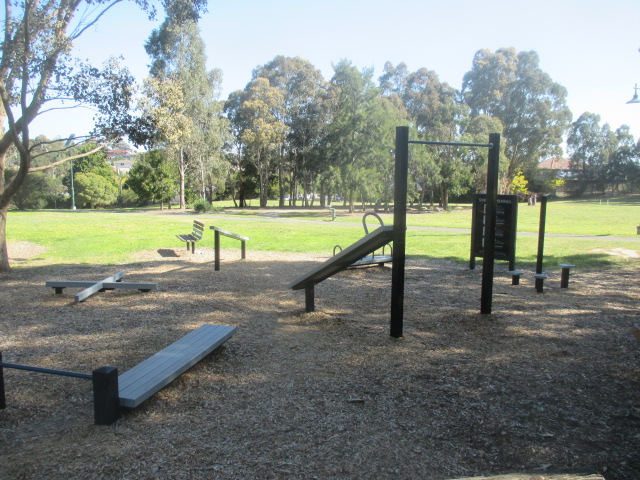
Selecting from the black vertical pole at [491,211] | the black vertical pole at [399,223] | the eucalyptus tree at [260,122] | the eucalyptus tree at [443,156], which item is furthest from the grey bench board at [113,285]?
the eucalyptus tree at [260,122]

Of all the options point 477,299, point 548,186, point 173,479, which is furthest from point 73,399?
point 548,186

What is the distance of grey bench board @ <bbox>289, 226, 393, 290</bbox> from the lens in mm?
5098

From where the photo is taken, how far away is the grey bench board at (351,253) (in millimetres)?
Answer: 5098

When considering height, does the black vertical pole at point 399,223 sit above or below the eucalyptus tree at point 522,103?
below

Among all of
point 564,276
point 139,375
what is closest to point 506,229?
point 564,276

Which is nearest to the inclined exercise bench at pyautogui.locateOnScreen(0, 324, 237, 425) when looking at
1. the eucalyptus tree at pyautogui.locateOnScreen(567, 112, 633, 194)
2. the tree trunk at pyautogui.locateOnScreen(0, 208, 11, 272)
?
the tree trunk at pyautogui.locateOnScreen(0, 208, 11, 272)

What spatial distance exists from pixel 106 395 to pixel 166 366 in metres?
0.72

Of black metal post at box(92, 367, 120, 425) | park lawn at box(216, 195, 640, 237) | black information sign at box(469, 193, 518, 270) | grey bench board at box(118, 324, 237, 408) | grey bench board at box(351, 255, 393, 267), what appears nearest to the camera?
black metal post at box(92, 367, 120, 425)

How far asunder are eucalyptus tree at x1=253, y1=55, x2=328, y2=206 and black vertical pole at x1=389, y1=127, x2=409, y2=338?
41943 mm

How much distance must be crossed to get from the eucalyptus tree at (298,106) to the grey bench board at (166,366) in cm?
4262

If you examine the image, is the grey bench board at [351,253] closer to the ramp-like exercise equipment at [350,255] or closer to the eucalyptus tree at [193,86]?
the ramp-like exercise equipment at [350,255]

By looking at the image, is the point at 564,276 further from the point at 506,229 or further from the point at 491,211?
the point at 491,211

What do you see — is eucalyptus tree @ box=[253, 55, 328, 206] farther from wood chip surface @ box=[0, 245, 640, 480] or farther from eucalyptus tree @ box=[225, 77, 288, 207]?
wood chip surface @ box=[0, 245, 640, 480]

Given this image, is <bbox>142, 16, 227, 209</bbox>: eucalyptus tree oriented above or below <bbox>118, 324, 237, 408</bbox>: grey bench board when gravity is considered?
above
